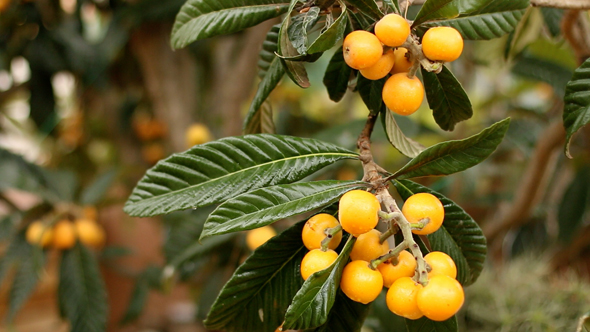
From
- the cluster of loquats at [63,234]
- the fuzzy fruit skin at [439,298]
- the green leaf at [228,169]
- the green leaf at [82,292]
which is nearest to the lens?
the fuzzy fruit skin at [439,298]

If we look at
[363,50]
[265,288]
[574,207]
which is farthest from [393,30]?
[574,207]

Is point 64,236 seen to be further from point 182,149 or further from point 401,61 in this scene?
point 401,61

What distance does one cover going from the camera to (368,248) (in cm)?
35

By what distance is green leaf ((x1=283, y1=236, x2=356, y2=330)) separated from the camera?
31 centimetres

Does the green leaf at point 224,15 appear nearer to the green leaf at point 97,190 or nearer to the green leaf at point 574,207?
the green leaf at point 97,190

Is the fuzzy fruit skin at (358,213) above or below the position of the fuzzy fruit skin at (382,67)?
below

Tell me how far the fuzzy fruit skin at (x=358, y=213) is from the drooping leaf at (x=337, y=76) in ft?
0.58

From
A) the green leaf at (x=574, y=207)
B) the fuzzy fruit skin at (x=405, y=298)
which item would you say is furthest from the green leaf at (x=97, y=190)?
the green leaf at (x=574, y=207)

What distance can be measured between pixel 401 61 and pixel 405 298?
197mm

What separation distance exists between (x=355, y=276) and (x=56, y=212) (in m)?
0.90

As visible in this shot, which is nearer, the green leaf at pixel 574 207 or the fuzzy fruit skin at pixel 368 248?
the fuzzy fruit skin at pixel 368 248

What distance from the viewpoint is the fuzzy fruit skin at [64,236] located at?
3.09 ft

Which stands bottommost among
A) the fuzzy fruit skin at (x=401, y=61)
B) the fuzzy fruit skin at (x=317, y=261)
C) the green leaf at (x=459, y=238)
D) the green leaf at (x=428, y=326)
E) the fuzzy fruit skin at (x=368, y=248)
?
the green leaf at (x=428, y=326)

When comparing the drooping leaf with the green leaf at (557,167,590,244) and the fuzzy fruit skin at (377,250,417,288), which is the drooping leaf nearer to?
the fuzzy fruit skin at (377,250,417,288)
